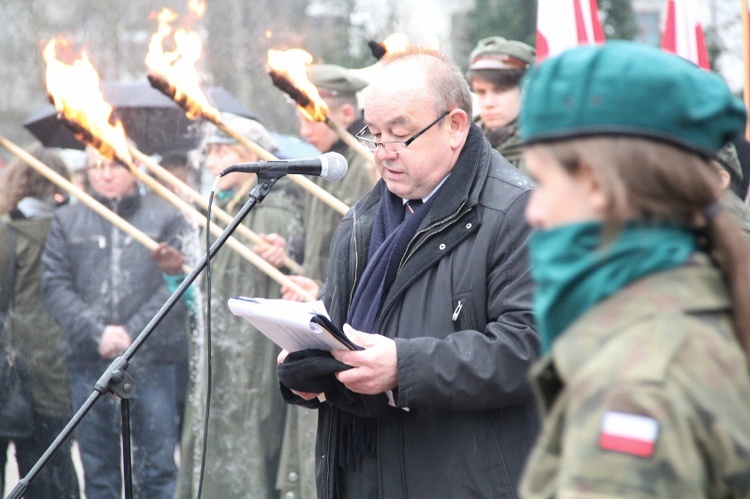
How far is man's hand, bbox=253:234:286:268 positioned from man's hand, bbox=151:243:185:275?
0.45m

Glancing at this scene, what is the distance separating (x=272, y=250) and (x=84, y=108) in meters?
1.55

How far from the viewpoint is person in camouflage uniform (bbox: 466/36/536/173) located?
5348 millimetres

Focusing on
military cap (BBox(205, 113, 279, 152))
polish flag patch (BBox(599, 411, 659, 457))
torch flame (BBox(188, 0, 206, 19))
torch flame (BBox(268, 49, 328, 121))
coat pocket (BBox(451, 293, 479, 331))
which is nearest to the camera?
polish flag patch (BBox(599, 411, 659, 457))

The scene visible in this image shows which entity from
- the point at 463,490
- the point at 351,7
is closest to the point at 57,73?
the point at 463,490

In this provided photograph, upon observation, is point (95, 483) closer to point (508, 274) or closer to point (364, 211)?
point (364, 211)

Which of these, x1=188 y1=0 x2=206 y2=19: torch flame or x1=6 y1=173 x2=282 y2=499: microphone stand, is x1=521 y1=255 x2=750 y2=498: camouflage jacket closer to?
x1=6 y1=173 x2=282 y2=499: microphone stand

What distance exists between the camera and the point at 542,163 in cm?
149

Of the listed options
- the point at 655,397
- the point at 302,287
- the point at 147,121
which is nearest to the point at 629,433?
the point at 655,397

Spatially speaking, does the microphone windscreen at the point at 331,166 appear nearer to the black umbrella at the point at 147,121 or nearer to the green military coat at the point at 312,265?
the green military coat at the point at 312,265

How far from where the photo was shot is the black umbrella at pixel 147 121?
6172 mm

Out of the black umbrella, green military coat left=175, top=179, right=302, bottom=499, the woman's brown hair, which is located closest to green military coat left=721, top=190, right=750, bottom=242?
the woman's brown hair

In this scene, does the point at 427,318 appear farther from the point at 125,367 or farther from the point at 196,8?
the point at 196,8

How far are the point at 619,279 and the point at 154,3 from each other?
6.51 metres

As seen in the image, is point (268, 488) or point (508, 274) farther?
point (268, 488)
